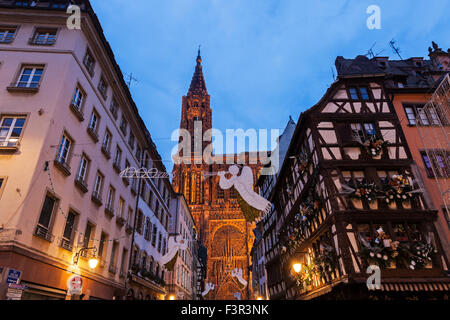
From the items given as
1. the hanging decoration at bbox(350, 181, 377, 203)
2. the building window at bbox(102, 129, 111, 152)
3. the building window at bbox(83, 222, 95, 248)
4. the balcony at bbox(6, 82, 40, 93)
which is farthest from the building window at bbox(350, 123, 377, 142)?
the balcony at bbox(6, 82, 40, 93)

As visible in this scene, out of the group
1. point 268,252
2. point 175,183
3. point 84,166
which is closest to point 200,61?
point 175,183

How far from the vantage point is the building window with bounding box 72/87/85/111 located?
511 inches

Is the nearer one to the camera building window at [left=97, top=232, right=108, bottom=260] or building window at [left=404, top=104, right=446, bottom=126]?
building window at [left=97, top=232, right=108, bottom=260]

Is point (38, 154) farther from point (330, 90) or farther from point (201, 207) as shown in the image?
point (201, 207)

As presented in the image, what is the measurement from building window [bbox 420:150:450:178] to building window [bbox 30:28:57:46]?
18.2m

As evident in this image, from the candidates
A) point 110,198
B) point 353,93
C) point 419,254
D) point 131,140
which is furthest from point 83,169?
point 419,254

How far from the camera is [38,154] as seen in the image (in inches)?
406

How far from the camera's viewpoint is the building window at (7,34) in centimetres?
1298

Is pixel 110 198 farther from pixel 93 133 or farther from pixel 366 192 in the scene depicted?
pixel 366 192

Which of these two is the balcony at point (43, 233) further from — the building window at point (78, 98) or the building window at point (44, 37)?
the building window at point (44, 37)

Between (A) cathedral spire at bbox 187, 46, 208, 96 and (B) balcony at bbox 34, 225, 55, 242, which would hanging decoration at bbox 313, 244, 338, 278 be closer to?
(B) balcony at bbox 34, 225, 55, 242

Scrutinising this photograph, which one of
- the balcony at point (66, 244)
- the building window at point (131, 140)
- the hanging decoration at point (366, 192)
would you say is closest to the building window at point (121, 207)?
the building window at point (131, 140)

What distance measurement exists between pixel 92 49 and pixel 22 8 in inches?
125
